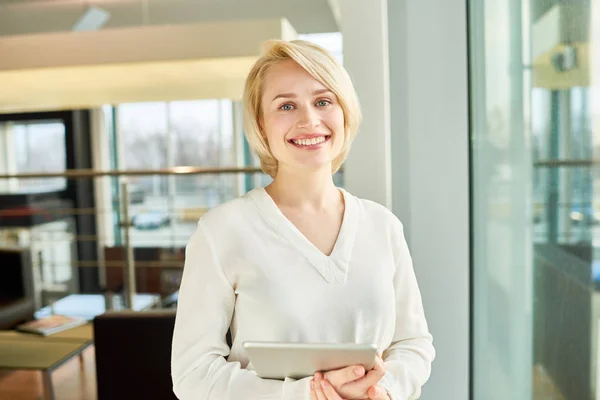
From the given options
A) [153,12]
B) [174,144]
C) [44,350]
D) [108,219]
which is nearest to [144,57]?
[153,12]

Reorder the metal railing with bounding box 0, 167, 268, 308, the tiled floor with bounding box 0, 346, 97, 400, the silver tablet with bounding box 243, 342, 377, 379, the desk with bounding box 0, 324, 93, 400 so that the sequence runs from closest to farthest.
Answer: the silver tablet with bounding box 243, 342, 377, 379
the desk with bounding box 0, 324, 93, 400
the tiled floor with bounding box 0, 346, 97, 400
the metal railing with bounding box 0, 167, 268, 308

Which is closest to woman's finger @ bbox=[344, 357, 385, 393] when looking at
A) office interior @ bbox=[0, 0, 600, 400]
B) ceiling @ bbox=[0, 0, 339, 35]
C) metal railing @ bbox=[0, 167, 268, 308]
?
office interior @ bbox=[0, 0, 600, 400]

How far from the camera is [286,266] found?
1.01 metres

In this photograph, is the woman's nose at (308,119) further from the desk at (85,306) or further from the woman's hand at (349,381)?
the desk at (85,306)

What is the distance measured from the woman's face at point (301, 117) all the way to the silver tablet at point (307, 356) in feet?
1.12

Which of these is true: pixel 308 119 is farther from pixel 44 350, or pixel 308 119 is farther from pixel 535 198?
pixel 44 350

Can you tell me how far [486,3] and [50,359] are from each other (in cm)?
235

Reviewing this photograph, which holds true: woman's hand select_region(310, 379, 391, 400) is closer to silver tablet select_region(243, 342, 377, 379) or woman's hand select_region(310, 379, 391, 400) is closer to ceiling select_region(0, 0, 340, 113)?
silver tablet select_region(243, 342, 377, 379)

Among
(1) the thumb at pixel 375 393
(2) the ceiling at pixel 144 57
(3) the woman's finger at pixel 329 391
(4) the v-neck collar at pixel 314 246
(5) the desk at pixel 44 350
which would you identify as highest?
(2) the ceiling at pixel 144 57

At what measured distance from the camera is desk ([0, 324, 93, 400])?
249cm

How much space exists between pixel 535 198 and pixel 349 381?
0.59 metres

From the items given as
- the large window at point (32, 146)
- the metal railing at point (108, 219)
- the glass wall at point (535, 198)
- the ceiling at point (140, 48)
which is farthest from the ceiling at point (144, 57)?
the large window at point (32, 146)

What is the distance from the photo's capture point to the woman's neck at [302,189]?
109 centimetres

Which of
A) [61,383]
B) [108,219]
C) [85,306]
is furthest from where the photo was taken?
[108,219]
